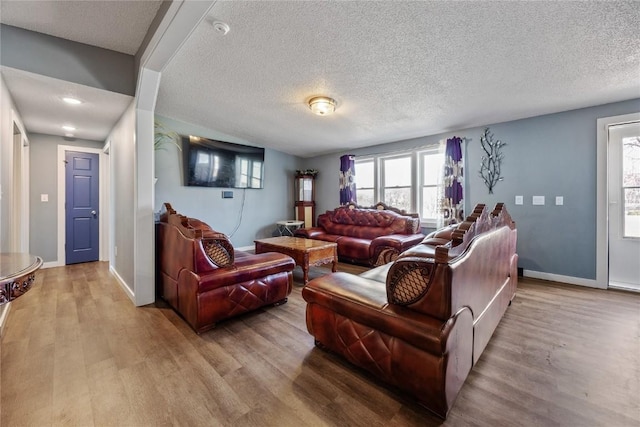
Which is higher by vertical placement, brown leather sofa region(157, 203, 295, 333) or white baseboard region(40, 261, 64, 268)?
brown leather sofa region(157, 203, 295, 333)

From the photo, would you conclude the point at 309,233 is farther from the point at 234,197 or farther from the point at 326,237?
the point at 234,197

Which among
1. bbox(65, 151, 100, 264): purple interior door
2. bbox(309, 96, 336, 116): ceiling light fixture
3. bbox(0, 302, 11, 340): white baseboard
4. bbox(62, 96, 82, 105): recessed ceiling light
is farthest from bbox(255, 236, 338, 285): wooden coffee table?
bbox(65, 151, 100, 264): purple interior door

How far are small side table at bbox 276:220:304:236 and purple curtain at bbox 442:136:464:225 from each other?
3.00 metres

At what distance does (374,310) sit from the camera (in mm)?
1472

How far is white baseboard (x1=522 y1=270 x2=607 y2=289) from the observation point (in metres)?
3.22

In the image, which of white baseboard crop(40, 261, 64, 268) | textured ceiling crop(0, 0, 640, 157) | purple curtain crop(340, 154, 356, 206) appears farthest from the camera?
purple curtain crop(340, 154, 356, 206)

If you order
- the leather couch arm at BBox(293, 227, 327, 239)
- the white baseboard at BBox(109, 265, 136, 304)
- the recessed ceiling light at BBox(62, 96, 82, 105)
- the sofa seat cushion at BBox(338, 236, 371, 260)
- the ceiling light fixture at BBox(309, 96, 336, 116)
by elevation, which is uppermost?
the ceiling light fixture at BBox(309, 96, 336, 116)

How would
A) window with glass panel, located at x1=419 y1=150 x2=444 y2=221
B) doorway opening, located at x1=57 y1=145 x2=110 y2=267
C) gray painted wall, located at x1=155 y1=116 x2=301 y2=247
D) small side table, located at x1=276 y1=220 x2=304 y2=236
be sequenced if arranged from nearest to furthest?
1. doorway opening, located at x1=57 y1=145 x2=110 y2=267
2. gray painted wall, located at x1=155 y1=116 x2=301 y2=247
3. window with glass panel, located at x1=419 y1=150 x2=444 y2=221
4. small side table, located at x1=276 y1=220 x2=304 y2=236

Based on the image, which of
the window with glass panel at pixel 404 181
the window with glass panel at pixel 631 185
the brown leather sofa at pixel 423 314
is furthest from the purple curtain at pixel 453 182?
the brown leather sofa at pixel 423 314

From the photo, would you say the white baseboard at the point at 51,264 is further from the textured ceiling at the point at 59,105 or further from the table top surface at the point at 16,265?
the table top surface at the point at 16,265

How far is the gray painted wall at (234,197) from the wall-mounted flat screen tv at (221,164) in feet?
0.50

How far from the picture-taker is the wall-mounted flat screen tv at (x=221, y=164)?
15.3 ft

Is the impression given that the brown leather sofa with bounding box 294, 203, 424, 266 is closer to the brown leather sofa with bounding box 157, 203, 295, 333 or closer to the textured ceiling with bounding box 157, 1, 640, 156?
the textured ceiling with bounding box 157, 1, 640, 156

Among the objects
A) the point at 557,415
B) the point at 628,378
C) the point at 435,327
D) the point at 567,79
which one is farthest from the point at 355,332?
the point at 567,79
